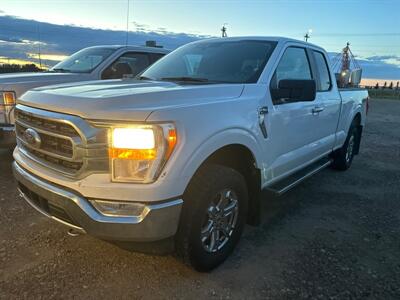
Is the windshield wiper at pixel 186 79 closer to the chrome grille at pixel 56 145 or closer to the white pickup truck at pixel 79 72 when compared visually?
the chrome grille at pixel 56 145

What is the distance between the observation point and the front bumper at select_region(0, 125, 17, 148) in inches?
195

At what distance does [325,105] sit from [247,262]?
8.09 ft

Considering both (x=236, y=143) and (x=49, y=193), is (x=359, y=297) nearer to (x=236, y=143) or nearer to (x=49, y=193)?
(x=236, y=143)

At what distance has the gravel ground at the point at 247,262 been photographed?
2.87 meters

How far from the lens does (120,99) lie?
258 centimetres

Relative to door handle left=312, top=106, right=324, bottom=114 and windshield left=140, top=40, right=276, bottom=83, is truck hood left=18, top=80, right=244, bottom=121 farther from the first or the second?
door handle left=312, top=106, right=324, bottom=114

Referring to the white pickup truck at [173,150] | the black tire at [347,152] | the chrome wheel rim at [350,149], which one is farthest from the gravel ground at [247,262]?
the chrome wheel rim at [350,149]

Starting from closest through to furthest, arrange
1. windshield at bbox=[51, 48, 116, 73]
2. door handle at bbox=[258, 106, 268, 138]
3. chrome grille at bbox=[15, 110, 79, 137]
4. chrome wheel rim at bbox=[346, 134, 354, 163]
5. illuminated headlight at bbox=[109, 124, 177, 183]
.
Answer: illuminated headlight at bbox=[109, 124, 177, 183]
chrome grille at bbox=[15, 110, 79, 137]
door handle at bbox=[258, 106, 268, 138]
chrome wheel rim at bbox=[346, 134, 354, 163]
windshield at bbox=[51, 48, 116, 73]

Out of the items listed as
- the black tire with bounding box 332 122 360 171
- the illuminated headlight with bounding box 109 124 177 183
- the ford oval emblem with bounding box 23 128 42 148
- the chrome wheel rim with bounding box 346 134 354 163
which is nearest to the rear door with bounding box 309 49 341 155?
the black tire with bounding box 332 122 360 171

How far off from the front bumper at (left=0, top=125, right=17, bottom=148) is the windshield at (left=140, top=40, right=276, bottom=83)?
199 cm

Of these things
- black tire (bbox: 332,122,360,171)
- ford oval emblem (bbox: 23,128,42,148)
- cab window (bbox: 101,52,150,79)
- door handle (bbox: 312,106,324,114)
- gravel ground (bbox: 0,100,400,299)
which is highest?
cab window (bbox: 101,52,150,79)

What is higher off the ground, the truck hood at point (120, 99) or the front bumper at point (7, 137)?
the truck hood at point (120, 99)

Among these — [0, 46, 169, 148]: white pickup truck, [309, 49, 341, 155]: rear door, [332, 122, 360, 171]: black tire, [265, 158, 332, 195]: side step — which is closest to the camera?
[265, 158, 332, 195]: side step

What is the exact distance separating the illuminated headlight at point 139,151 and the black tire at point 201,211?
0.39m
